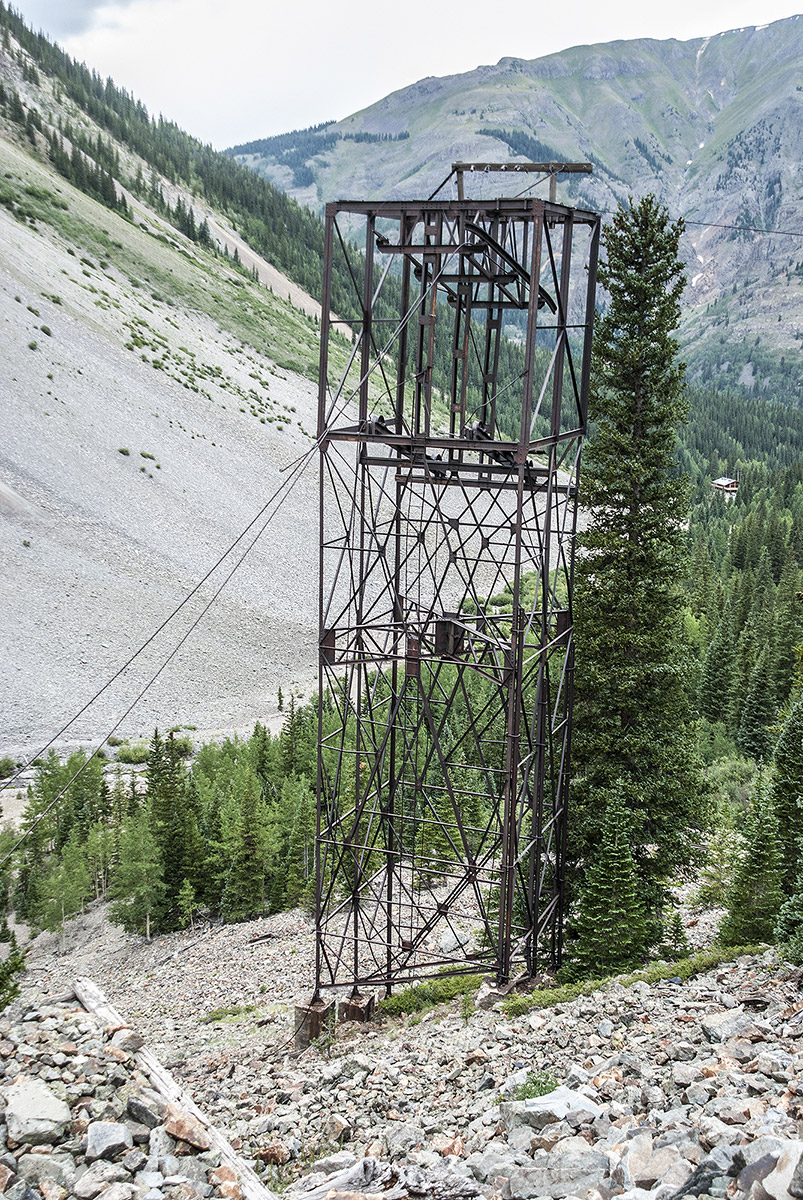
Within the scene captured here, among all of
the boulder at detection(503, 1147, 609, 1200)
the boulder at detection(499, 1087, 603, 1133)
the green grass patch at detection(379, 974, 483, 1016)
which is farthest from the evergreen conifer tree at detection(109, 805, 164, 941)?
the boulder at detection(503, 1147, 609, 1200)

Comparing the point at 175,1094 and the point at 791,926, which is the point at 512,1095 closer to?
the point at 175,1094

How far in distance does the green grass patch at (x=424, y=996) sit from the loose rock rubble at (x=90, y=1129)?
6944mm

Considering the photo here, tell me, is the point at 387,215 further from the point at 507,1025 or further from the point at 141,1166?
the point at 141,1166

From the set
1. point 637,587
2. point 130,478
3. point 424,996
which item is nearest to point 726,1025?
point 424,996

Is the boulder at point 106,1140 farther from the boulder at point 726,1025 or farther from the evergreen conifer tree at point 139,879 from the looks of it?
the evergreen conifer tree at point 139,879

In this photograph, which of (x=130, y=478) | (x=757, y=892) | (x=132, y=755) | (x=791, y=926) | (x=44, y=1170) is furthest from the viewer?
(x=130, y=478)

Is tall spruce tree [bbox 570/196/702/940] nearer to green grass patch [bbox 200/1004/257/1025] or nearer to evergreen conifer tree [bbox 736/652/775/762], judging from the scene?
green grass patch [bbox 200/1004/257/1025]

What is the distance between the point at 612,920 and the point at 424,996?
3874mm

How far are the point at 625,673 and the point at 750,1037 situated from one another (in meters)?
8.13

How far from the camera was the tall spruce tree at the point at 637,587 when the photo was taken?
58.2ft

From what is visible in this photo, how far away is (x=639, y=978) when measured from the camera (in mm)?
14133

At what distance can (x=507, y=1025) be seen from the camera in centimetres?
1372

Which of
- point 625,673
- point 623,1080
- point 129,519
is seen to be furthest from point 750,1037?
point 129,519

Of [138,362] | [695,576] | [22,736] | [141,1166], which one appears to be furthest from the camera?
[138,362]
